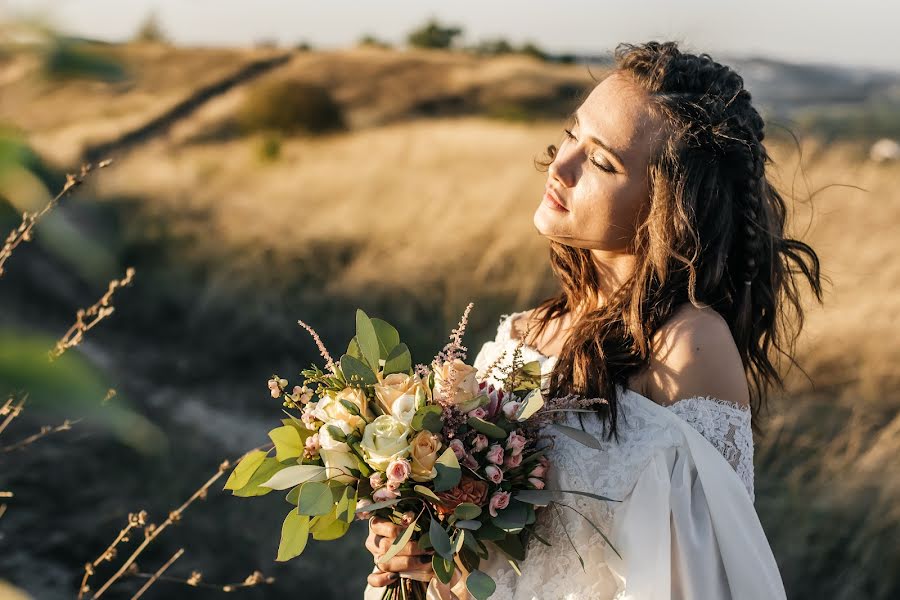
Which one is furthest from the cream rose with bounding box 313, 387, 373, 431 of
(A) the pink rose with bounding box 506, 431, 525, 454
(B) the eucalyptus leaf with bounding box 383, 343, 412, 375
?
(A) the pink rose with bounding box 506, 431, 525, 454

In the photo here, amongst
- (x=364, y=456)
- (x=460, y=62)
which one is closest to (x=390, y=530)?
(x=364, y=456)

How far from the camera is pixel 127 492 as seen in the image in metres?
5.86

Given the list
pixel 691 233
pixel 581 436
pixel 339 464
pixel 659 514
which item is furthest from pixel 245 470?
pixel 691 233

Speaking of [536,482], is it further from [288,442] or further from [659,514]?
[288,442]

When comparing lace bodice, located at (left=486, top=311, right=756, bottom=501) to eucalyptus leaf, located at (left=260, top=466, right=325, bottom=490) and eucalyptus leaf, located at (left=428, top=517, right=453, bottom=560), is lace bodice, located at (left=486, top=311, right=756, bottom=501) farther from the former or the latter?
eucalyptus leaf, located at (left=260, top=466, right=325, bottom=490)

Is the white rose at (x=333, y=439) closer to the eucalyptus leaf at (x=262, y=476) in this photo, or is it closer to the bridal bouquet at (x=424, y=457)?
the bridal bouquet at (x=424, y=457)

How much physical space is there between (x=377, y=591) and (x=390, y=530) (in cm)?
35

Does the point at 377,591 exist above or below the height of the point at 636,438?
below

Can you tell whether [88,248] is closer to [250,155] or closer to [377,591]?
[377,591]

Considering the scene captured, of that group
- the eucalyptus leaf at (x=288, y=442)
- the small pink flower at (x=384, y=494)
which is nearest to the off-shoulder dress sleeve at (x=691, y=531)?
the small pink flower at (x=384, y=494)

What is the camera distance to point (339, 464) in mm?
2039

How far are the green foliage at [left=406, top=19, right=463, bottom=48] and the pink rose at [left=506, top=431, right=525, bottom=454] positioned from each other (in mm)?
9282

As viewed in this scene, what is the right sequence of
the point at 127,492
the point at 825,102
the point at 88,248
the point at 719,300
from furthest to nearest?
1. the point at 825,102
2. the point at 127,492
3. the point at 719,300
4. the point at 88,248

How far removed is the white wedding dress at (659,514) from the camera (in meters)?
2.07
